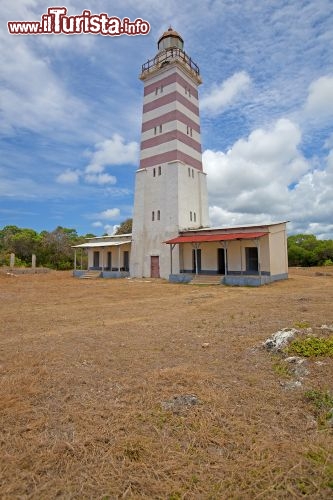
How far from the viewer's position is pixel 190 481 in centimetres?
258

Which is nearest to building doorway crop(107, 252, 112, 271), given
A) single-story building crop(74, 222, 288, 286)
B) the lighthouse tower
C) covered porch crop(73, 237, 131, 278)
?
covered porch crop(73, 237, 131, 278)

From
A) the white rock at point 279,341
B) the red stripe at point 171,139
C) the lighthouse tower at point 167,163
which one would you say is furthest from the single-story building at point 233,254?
the white rock at point 279,341

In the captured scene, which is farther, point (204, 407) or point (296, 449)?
point (204, 407)

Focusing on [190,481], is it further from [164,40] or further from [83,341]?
[164,40]

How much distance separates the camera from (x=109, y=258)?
109 ft

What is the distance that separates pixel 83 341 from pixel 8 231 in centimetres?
5387

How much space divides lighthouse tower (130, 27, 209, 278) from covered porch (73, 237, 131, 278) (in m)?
2.04

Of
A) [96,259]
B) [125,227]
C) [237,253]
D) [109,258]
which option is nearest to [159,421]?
[237,253]

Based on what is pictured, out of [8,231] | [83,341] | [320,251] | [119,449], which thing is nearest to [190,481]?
[119,449]

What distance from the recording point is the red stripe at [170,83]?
2753 centimetres

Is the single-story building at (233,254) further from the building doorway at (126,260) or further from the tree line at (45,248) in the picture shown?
the tree line at (45,248)

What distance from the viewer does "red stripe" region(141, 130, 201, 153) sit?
26.9m

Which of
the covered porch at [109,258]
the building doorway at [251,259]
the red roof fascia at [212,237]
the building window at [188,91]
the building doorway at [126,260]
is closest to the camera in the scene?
the red roof fascia at [212,237]

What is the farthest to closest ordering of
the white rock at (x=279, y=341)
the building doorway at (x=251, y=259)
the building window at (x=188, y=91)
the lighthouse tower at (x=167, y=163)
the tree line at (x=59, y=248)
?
the tree line at (x=59, y=248)
the building window at (x=188, y=91)
the lighthouse tower at (x=167, y=163)
the building doorway at (x=251, y=259)
the white rock at (x=279, y=341)
